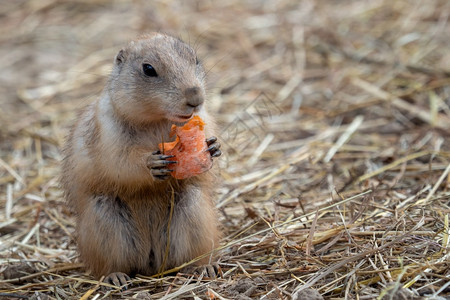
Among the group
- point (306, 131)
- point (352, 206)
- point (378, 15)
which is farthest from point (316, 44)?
point (352, 206)

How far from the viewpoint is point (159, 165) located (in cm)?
401

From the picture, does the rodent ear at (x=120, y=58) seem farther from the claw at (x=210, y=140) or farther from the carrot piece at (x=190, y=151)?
the claw at (x=210, y=140)

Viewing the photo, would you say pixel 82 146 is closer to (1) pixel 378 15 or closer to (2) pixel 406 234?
(2) pixel 406 234

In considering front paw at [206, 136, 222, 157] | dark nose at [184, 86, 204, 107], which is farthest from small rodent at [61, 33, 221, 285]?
dark nose at [184, 86, 204, 107]

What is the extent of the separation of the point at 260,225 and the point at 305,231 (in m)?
0.58

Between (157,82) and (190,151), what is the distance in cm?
47

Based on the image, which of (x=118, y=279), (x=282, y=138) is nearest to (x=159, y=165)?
(x=118, y=279)

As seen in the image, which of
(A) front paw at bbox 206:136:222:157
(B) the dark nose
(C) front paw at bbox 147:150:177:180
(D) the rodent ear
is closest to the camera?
(B) the dark nose

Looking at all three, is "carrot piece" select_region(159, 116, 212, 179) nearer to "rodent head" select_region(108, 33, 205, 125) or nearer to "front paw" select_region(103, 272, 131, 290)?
"rodent head" select_region(108, 33, 205, 125)

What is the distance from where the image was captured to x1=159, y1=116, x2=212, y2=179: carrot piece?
13.3 feet

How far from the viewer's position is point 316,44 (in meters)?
9.23

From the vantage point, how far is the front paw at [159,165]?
4.01m

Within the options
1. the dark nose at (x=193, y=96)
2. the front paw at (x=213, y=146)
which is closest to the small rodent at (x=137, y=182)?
the front paw at (x=213, y=146)

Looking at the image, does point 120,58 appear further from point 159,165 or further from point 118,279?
point 118,279
